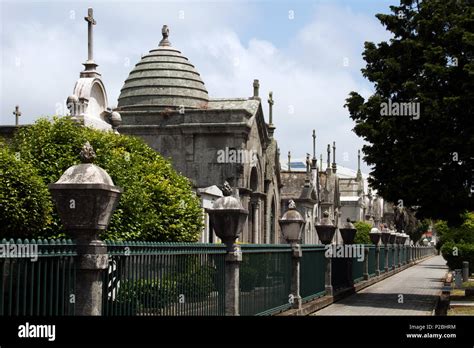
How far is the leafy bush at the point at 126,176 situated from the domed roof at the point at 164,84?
15.0 metres

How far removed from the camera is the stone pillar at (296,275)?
61.6 feet

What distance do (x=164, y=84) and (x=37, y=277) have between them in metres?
29.6

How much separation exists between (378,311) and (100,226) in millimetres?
13924

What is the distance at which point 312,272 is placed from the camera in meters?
21.6

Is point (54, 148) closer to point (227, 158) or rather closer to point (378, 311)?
point (378, 311)

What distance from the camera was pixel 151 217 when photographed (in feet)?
62.7

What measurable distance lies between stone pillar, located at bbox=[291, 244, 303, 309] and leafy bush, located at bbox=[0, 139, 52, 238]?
263 inches

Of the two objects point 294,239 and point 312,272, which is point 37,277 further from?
point 312,272

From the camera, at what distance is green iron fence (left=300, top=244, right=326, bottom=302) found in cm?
2028

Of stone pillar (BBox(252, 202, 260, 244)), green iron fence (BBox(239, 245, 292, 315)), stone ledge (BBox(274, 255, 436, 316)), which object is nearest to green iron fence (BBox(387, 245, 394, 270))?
stone pillar (BBox(252, 202, 260, 244))

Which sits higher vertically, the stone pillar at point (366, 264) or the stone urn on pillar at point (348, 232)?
the stone urn on pillar at point (348, 232)

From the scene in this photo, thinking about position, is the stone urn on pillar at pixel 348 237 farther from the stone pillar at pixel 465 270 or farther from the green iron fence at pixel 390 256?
the green iron fence at pixel 390 256

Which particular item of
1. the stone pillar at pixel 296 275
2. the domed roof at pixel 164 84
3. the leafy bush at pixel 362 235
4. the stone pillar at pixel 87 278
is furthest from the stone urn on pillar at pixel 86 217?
the leafy bush at pixel 362 235

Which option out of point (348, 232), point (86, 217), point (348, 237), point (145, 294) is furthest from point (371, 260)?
point (86, 217)
